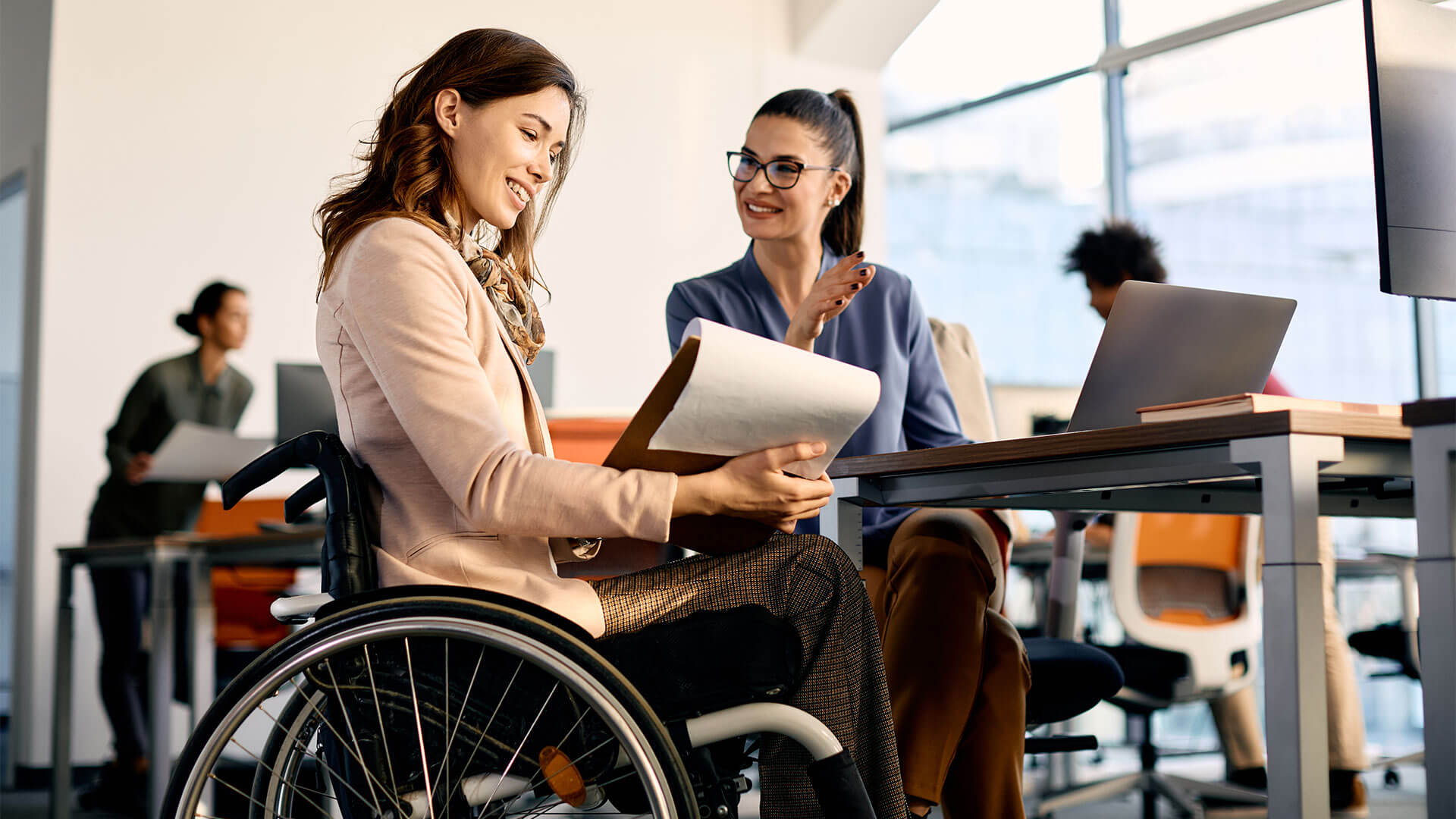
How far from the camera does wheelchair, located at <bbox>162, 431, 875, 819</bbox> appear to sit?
98 centimetres

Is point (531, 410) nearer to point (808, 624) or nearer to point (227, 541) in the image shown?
point (808, 624)

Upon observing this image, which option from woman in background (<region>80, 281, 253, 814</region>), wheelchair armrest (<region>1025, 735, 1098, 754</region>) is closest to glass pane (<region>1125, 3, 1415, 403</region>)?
wheelchair armrest (<region>1025, 735, 1098, 754</region>)

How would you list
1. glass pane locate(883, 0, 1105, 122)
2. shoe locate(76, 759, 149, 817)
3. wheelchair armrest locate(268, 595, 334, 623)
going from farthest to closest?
glass pane locate(883, 0, 1105, 122) → shoe locate(76, 759, 149, 817) → wheelchair armrest locate(268, 595, 334, 623)

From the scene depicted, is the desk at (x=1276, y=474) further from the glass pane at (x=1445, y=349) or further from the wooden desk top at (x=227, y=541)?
the glass pane at (x=1445, y=349)

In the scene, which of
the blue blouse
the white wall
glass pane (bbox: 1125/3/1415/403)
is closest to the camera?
the blue blouse

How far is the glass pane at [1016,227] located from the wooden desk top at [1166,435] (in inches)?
151

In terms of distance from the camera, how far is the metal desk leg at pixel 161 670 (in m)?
2.72

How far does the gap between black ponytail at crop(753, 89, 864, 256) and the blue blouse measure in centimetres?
14

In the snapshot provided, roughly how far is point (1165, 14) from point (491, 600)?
15.3 ft

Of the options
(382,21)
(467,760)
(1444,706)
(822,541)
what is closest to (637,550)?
(822,541)

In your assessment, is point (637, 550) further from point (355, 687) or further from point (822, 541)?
point (355, 687)

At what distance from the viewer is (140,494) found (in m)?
3.77

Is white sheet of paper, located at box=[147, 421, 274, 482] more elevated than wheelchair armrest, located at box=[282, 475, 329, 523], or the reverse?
white sheet of paper, located at box=[147, 421, 274, 482]

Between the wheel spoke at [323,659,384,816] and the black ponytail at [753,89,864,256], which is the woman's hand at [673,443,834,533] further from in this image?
the black ponytail at [753,89,864,256]
